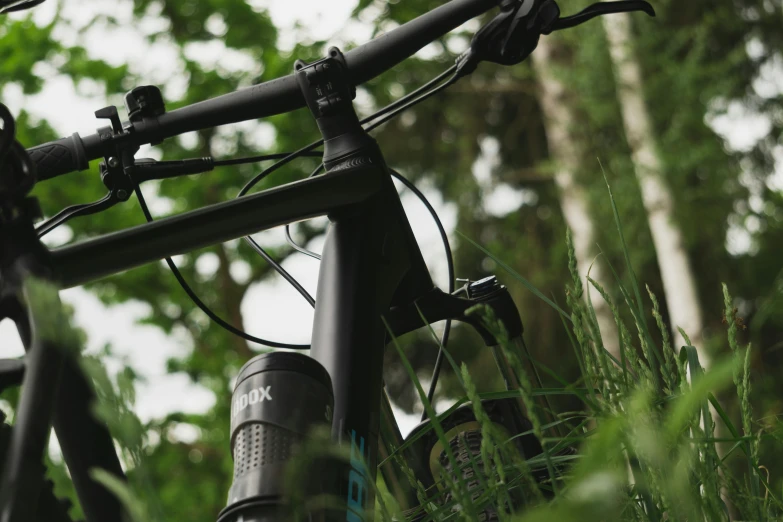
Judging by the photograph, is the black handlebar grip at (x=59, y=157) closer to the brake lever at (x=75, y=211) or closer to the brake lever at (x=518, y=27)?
the brake lever at (x=75, y=211)

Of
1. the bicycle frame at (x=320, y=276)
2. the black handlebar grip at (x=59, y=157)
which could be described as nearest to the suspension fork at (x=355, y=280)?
the bicycle frame at (x=320, y=276)

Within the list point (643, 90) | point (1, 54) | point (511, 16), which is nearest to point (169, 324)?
point (1, 54)

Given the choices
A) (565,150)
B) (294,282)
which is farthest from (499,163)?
(294,282)

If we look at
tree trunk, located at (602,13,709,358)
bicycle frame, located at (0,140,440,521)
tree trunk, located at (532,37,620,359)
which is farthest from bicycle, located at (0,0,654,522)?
tree trunk, located at (532,37,620,359)

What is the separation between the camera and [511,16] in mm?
1217

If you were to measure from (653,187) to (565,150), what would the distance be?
4.56 feet

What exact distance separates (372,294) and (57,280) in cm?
42

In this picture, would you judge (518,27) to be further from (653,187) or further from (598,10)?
(653,187)

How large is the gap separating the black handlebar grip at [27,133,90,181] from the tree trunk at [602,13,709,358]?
5518mm

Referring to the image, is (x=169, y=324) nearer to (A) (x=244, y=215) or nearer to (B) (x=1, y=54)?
(B) (x=1, y=54)

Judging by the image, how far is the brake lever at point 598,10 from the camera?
1156 mm

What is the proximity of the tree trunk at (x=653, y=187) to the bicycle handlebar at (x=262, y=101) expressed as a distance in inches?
210

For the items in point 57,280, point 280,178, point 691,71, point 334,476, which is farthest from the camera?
point 280,178

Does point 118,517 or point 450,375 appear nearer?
point 118,517
